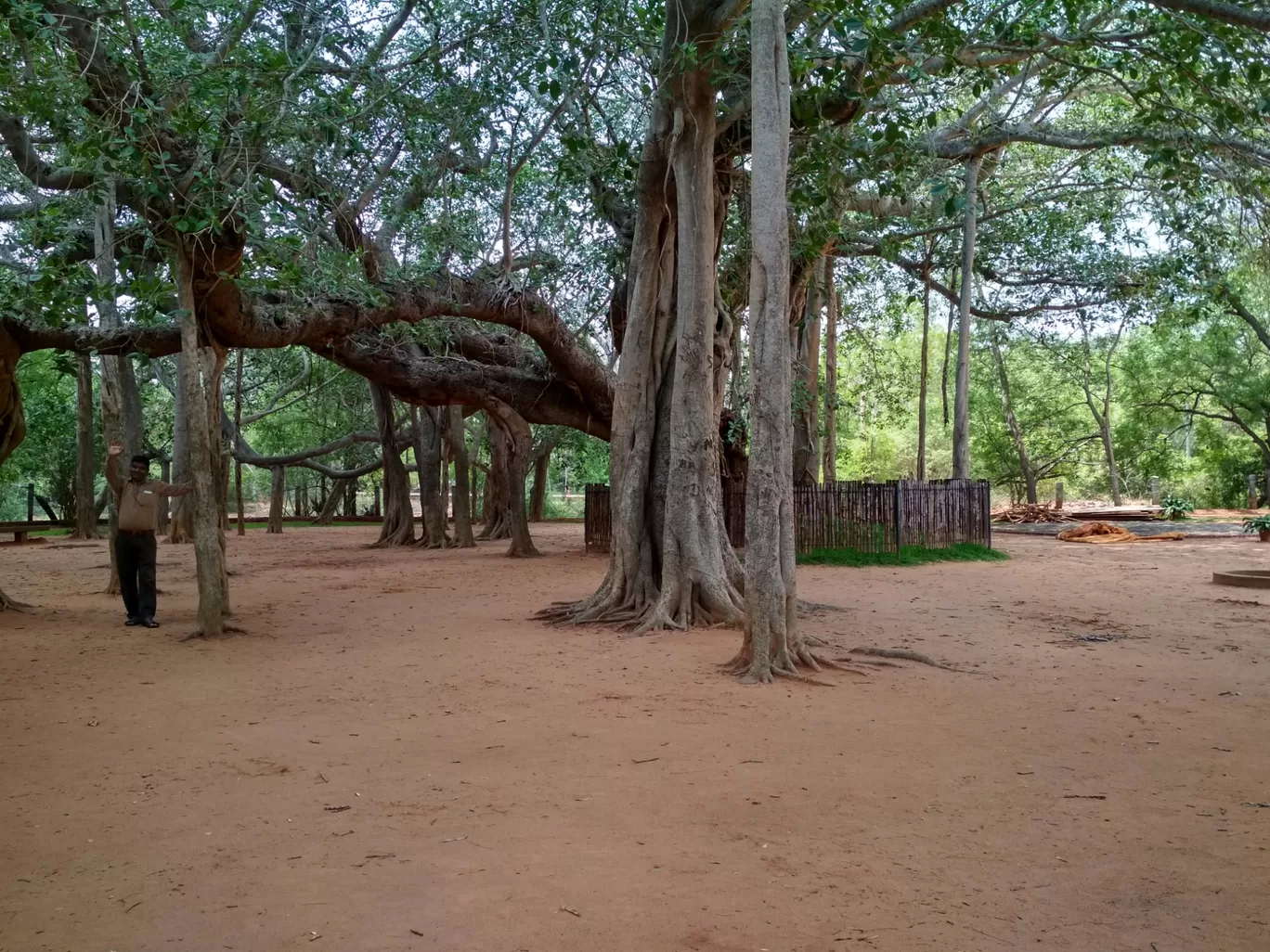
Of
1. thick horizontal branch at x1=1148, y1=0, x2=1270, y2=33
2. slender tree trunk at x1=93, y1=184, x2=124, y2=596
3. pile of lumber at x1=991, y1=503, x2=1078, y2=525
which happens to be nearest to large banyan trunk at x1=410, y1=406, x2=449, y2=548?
slender tree trunk at x1=93, y1=184, x2=124, y2=596

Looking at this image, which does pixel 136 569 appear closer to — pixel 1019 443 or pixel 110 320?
pixel 110 320

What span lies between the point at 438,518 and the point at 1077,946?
17.8 m

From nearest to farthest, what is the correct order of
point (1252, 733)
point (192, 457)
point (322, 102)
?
point (1252, 733) → point (322, 102) → point (192, 457)

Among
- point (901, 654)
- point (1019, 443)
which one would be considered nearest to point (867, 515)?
point (901, 654)

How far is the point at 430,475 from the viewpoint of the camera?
20.0 meters

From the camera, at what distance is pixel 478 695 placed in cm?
588

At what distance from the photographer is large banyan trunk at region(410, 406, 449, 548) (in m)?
19.6

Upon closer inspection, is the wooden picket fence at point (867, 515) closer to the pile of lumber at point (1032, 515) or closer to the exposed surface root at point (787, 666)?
the exposed surface root at point (787, 666)

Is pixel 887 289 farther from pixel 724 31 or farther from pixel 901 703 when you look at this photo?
pixel 901 703

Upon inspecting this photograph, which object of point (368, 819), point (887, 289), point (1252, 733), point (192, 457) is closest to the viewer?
point (368, 819)

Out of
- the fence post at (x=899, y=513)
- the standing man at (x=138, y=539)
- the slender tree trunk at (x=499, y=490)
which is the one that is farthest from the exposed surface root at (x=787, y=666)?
the slender tree trunk at (x=499, y=490)

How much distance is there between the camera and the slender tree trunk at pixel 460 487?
758 inches

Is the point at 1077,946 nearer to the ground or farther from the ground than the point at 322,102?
nearer to the ground

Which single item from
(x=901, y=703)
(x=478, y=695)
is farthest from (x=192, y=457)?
(x=901, y=703)
